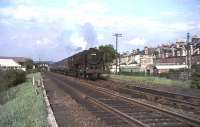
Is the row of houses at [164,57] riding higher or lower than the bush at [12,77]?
higher

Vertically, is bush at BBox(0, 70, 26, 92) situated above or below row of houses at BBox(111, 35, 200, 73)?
below

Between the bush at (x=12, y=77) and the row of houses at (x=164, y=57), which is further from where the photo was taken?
the row of houses at (x=164, y=57)

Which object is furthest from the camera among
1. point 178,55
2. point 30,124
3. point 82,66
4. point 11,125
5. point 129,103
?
point 178,55

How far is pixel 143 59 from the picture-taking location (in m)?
151

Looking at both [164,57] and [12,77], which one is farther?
[164,57]

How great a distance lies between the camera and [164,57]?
133625 millimetres

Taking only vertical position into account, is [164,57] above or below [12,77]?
above

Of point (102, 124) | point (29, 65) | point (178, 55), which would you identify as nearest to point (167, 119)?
point (102, 124)

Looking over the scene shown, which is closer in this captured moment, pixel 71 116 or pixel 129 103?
pixel 71 116

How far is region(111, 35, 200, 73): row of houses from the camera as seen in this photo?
337ft

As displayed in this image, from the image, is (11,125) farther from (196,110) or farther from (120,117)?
(196,110)

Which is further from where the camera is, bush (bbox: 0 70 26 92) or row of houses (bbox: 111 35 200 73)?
row of houses (bbox: 111 35 200 73)

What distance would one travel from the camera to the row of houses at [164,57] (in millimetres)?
102625

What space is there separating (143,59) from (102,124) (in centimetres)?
13915
